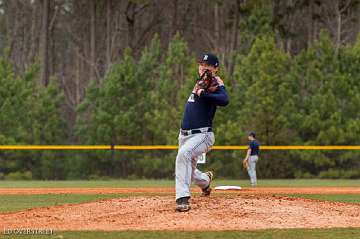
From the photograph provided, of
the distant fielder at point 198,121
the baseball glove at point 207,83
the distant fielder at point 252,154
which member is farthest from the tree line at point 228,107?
the baseball glove at point 207,83

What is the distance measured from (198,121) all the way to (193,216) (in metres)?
1.35

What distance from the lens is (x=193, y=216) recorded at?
36.4ft

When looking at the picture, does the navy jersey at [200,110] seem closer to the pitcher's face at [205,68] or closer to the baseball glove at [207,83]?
the baseball glove at [207,83]

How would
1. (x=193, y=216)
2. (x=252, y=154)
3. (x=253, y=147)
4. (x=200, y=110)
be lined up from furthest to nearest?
(x=252, y=154) < (x=253, y=147) < (x=200, y=110) < (x=193, y=216)

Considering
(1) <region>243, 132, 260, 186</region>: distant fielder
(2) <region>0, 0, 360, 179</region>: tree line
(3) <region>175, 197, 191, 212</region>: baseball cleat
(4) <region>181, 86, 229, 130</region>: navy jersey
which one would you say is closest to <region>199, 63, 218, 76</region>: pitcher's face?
(4) <region>181, 86, 229, 130</region>: navy jersey

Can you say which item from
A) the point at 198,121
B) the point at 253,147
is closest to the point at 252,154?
the point at 253,147

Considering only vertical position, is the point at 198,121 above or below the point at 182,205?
above

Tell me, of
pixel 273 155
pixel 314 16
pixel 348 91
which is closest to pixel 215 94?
pixel 273 155

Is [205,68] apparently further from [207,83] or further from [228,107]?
[228,107]

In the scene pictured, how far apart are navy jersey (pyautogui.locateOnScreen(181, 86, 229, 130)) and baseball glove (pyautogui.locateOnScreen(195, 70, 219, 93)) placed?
69mm

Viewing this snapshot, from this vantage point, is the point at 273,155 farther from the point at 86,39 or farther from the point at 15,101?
the point at 86,39

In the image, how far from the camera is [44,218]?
1159 cm

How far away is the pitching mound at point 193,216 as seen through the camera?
35.4 ft

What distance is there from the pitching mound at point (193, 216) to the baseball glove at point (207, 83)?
5.42ft
